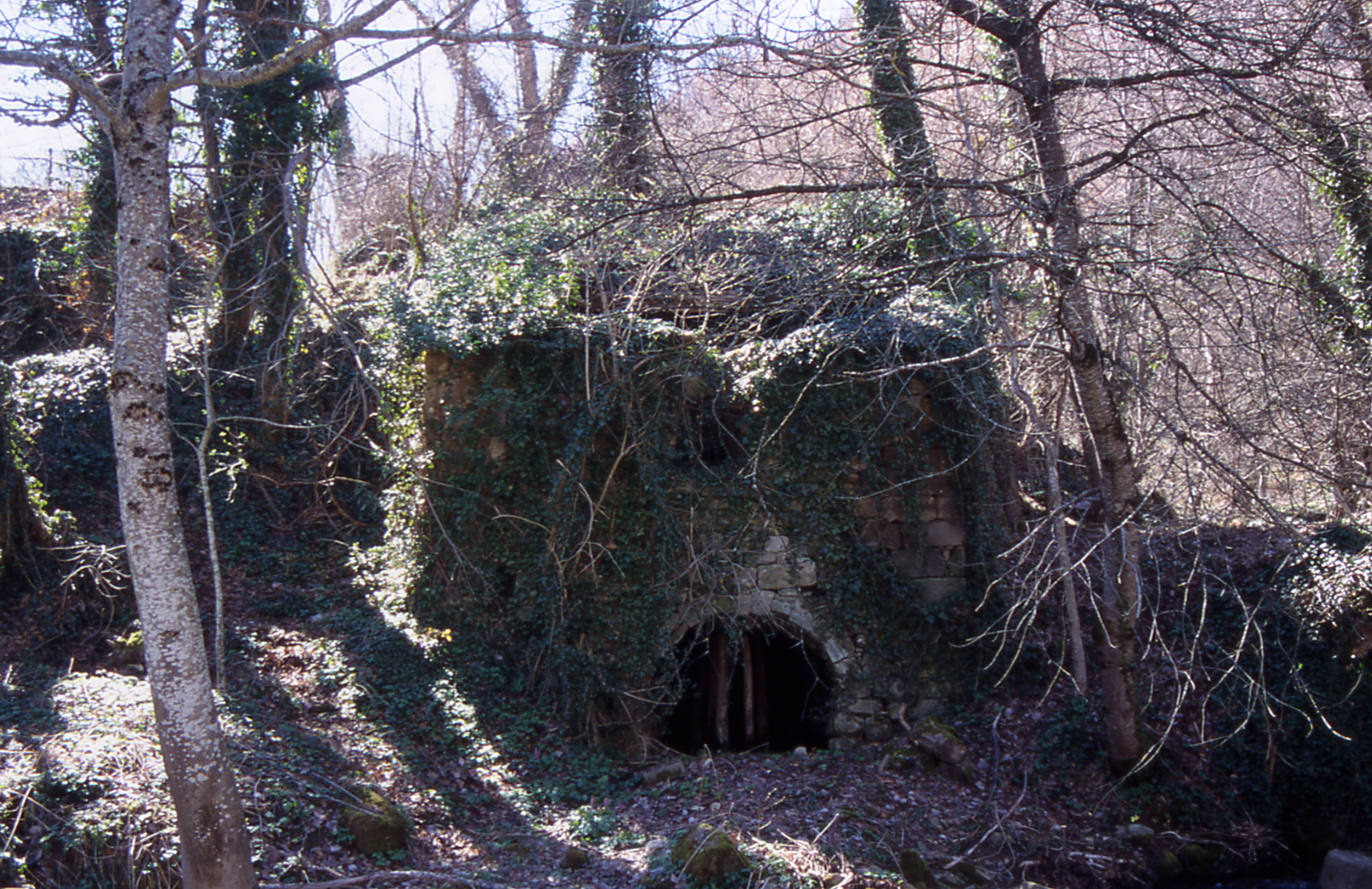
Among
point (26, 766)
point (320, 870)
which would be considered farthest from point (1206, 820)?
point (26, 766)

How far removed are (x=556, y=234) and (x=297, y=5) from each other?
23.3 ft

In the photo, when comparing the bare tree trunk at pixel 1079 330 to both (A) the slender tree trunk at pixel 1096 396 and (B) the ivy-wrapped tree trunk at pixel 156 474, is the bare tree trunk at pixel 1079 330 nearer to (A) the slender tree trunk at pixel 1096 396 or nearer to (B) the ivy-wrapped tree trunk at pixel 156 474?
(A) the slender tree trunk at pixel 1096 396

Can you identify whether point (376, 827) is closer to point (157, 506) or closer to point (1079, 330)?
point (157, 506)

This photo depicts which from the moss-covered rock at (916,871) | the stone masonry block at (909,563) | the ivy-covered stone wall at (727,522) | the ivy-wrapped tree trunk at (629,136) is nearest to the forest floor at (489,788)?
the moss-covered rock at (916,871)

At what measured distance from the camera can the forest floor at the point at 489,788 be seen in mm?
4953

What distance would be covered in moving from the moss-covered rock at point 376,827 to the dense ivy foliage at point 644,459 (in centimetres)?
225

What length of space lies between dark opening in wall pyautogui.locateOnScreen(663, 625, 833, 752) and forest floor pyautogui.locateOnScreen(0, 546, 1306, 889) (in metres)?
0.98

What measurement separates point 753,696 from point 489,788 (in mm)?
3086

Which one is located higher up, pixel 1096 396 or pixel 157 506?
pixel 1096 396

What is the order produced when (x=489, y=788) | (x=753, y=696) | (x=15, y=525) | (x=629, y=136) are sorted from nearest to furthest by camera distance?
1. (x=629, y=136)
2. (x=489, y=788)
3. (x=15, y=525)
4. (x=753, y=696)

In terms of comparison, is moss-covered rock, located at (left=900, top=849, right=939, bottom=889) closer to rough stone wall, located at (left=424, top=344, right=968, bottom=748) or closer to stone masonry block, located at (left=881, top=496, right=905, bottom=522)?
rough stone wall, located at (left=424, top=344, right=968, bottom=748)

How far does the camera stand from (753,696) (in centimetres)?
891

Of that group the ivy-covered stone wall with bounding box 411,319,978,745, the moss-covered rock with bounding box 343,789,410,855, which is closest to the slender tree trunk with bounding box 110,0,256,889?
the moss-covered rock with bounding box 343,789,410,855

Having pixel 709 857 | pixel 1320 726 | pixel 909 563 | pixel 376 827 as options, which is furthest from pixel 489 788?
pixel 1320 726
